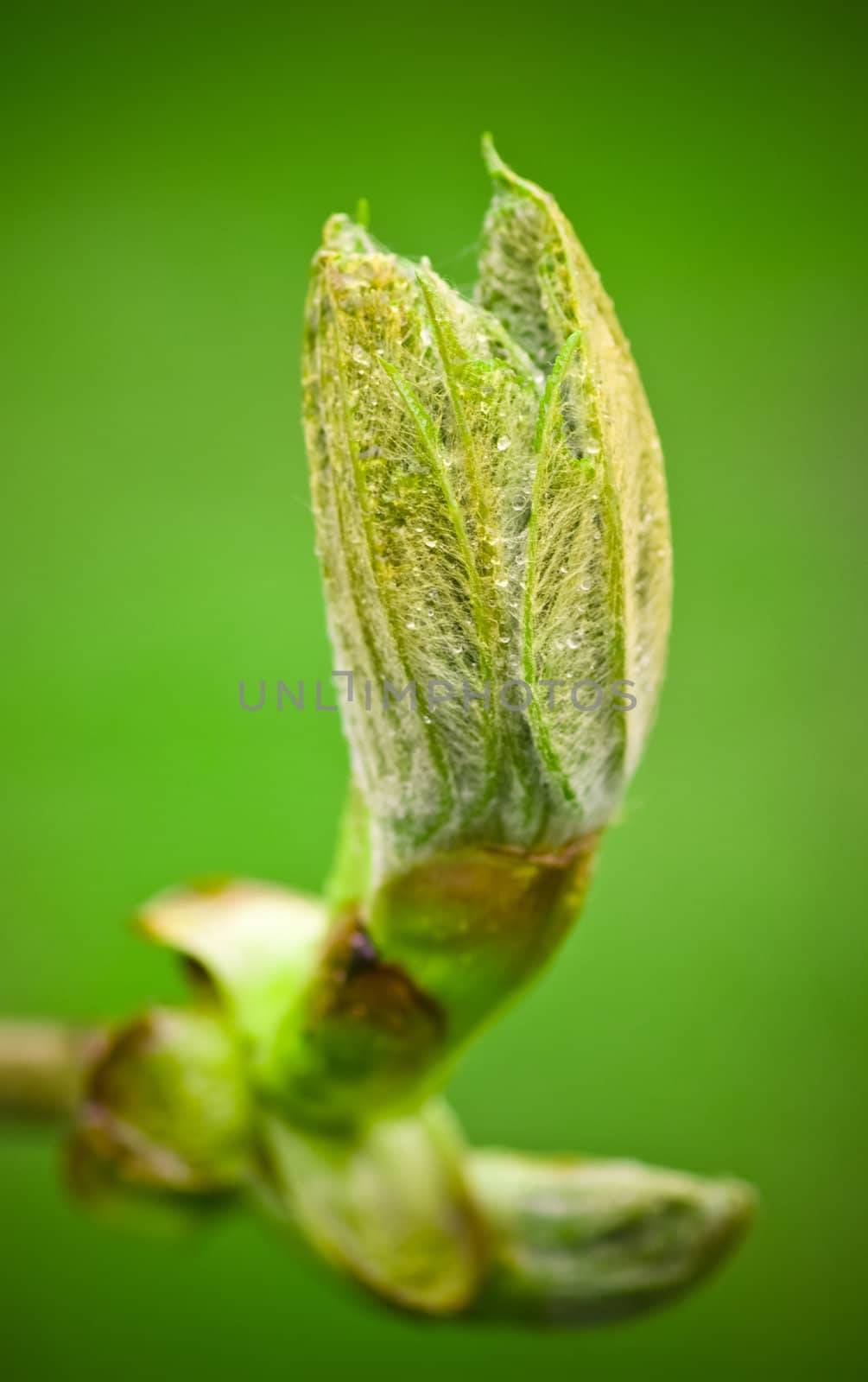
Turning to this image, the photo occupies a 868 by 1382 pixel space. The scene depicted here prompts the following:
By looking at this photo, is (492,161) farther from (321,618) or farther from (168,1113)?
(321,618)

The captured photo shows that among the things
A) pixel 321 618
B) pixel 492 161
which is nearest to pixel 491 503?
pixel 492 161

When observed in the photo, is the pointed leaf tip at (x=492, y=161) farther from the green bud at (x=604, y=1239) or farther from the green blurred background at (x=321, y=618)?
the green blurred background at (x=321, y=618)

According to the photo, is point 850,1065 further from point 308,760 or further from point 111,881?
point 111,881

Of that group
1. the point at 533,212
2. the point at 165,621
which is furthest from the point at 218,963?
the point at 165,621

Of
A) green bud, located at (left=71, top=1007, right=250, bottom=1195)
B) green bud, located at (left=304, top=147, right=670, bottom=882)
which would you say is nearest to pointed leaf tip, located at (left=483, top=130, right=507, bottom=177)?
green bud, located at (left=304, top=147, right=670, bottom=882)

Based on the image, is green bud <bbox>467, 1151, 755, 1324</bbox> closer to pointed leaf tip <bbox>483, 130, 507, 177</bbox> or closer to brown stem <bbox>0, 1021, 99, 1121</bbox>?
brown stem <bbox>0, 1021, 99, 1121</bbox>

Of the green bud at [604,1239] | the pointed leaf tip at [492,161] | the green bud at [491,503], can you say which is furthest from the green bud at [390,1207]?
the pointed leaf tip at [492,161]
